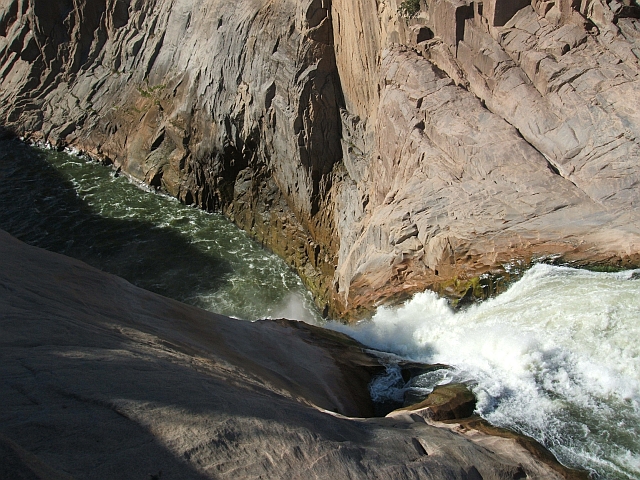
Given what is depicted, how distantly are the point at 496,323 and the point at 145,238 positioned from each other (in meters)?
13.5

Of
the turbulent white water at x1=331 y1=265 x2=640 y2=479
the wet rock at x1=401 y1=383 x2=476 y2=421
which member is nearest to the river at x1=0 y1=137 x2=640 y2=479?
the turbulent white water at x1=331 y1=265 x2=640 y2=479

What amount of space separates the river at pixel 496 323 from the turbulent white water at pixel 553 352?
0.02 metres

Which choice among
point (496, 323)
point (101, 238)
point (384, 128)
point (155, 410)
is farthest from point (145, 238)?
point (155, 410)

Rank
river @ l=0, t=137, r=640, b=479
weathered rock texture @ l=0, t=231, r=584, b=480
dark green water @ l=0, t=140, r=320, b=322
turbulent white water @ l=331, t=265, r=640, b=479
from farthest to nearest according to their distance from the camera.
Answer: dark green water @ l=0, t=140, r=320, b=322
river @ l=0, t=137, r=640, b=479
turbulent white water @ l=331, t=265, r=640, b=479
weathered rock texture @ l=0, t=231, r=584, b=480

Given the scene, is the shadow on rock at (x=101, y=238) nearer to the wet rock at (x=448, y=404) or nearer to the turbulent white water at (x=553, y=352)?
the turbulent white water at (x=553, y=352)

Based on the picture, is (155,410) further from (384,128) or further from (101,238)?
(101,238)

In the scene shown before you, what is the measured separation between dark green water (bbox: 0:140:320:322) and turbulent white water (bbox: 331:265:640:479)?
5.74m

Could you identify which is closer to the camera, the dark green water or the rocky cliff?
the rocky cliff

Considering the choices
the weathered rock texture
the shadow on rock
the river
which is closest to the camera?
the weathered rock texture

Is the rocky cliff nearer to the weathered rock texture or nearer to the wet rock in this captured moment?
the wet rock

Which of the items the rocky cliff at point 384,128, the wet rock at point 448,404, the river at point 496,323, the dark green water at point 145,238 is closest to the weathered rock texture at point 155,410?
the wet rock at point 448,404

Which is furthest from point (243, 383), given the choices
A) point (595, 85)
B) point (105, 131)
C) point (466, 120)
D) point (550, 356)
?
point (105, 131)

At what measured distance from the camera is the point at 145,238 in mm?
20438

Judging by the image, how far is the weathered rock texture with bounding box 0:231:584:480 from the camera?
4.01 metres
